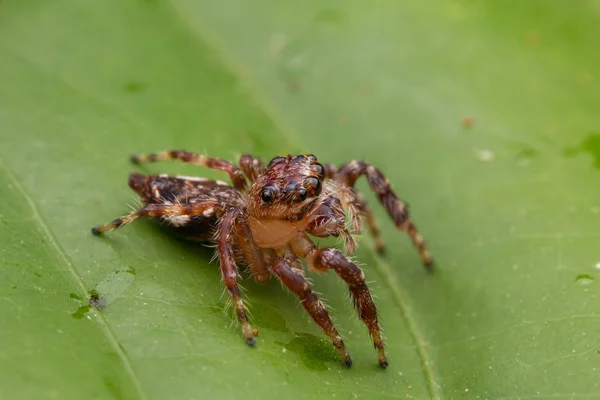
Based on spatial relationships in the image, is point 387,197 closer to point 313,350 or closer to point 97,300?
point 313,350

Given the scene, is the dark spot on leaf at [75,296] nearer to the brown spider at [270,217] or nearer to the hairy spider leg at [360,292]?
the brown spider at [270,217]

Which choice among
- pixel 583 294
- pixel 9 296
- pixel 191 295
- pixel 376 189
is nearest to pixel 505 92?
pixel 376 189

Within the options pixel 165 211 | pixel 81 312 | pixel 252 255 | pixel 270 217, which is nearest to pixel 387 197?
pixel 270 217

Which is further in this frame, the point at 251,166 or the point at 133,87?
the point at 133,87

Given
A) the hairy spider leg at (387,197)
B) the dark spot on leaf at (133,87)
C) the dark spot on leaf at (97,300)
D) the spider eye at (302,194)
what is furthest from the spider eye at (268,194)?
the dark spot on leaf at (133,87)

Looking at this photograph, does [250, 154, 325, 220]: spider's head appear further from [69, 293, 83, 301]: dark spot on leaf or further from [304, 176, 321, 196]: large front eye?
[69, 293, 83, 301]: dark spot on leaf

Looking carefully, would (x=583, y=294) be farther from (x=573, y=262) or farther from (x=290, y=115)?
(x=290, y=115)
